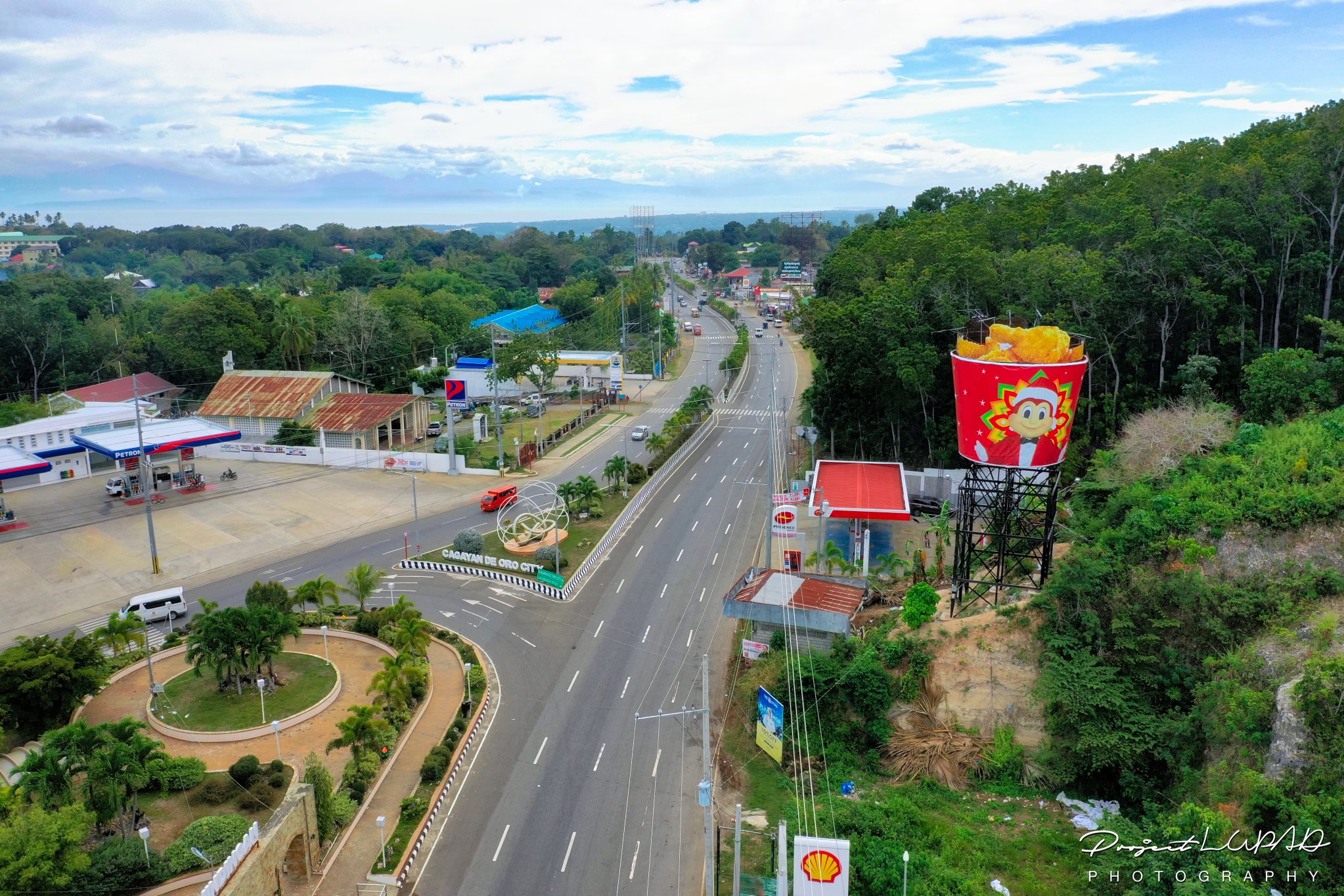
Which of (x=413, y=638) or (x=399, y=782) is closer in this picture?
(x=399, y=782)

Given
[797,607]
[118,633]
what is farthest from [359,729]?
[797,607]

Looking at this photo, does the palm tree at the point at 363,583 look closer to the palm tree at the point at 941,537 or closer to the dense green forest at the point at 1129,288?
the palm tree at the point at 941,537

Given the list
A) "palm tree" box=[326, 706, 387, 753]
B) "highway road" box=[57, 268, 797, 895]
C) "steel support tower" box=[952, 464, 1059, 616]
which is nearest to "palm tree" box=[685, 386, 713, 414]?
"highway road" box=[57, 268, 797, 895]

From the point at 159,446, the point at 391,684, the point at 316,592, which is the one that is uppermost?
the point at 159,446

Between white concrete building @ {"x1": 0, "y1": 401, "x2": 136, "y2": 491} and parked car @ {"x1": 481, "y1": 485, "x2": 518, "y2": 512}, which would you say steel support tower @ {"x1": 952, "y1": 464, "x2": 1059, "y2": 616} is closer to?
parked car @ {"x1": 481, "y1": 485, "x2": 518, "y2": 512}

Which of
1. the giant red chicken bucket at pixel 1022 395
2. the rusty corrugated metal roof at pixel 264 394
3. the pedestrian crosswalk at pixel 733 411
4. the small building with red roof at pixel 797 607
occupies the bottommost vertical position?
the small building with red roof at pixel 797 607

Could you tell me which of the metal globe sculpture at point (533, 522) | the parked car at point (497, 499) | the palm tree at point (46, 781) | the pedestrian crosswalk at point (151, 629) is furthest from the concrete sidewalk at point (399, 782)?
the parked car at point (497, 499)

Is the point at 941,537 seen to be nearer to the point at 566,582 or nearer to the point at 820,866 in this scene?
the point at 566,582
